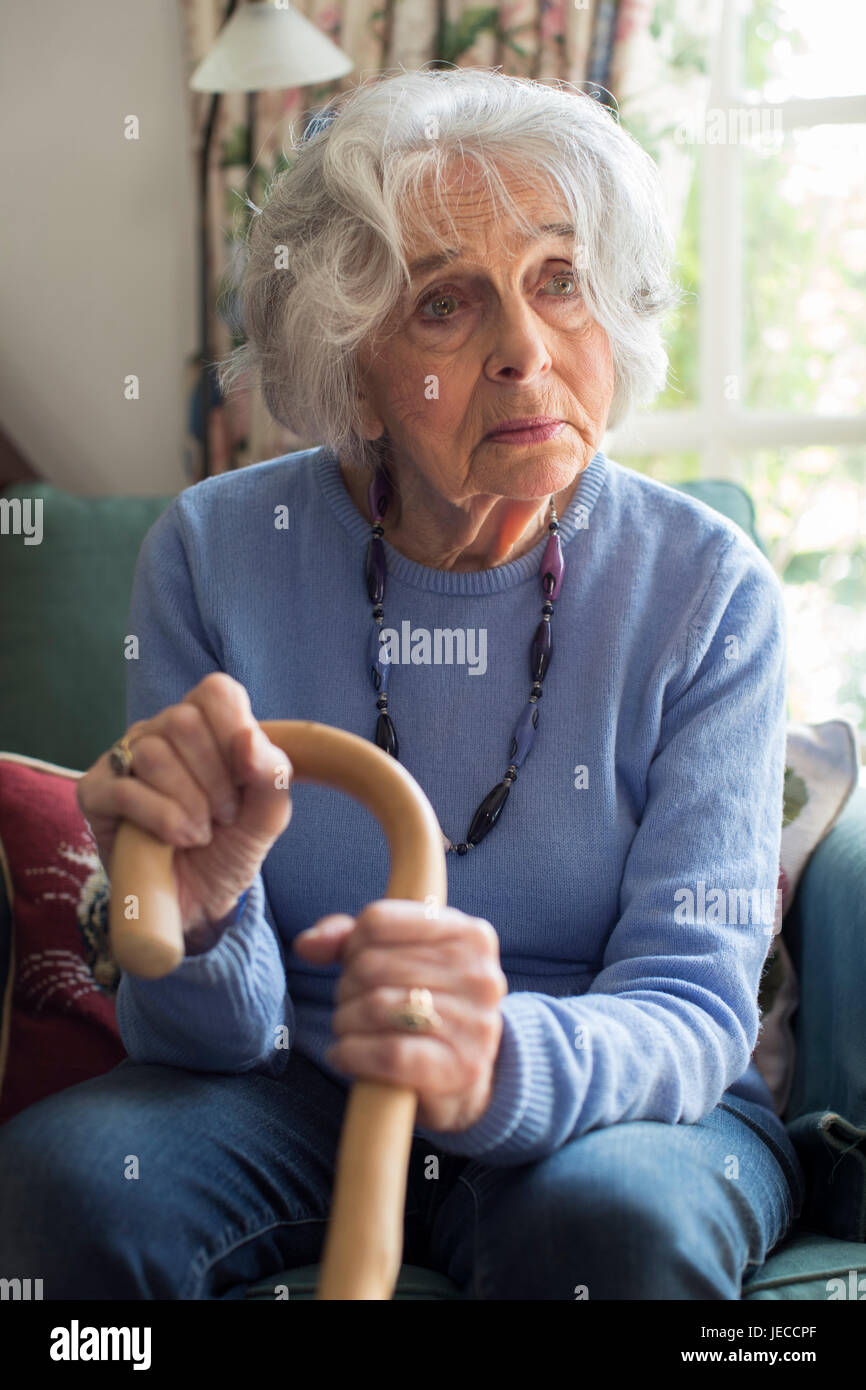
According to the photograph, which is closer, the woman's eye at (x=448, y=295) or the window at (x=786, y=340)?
the woman's eye at (x=448, y=295)

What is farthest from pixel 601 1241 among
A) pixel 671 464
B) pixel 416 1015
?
pixel 671 464

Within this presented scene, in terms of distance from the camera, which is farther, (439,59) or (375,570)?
(439,59)

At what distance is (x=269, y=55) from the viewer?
205 centimetres

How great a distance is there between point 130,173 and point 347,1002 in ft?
7.30

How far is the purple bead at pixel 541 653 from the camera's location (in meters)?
1.12

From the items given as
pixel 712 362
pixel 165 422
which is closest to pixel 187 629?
pixel 165 422

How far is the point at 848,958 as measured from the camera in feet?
3.83

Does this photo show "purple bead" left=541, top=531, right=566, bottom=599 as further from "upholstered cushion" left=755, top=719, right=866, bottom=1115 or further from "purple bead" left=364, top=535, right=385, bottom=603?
"upholstered cushion" left=755, top=719, right=866, bottom=1115

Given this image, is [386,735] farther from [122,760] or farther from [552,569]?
[122,760]

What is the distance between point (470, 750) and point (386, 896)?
0.42m

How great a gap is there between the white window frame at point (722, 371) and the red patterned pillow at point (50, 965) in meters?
1.54

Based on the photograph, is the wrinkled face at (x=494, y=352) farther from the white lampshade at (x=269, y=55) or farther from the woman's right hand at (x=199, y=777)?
the white lampshade at (x=269, y=55)

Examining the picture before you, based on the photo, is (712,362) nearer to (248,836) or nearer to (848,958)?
(848,958)

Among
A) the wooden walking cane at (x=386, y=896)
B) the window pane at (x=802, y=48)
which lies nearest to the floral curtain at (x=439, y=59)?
the window pane at (x=802, y=48)
